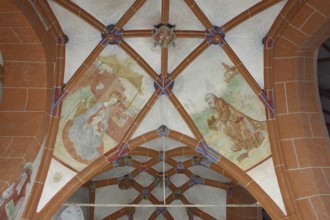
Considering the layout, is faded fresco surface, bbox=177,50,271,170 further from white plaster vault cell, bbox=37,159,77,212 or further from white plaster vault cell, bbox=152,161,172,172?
white plaster vault cell, bbox=152,161,172,172

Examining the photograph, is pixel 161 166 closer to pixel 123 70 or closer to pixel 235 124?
pixel 235 124

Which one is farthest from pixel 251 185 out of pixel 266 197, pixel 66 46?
pixel 66 46

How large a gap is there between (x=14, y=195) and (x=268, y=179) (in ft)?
19.3

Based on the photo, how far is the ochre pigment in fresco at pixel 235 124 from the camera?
1083 centimetres

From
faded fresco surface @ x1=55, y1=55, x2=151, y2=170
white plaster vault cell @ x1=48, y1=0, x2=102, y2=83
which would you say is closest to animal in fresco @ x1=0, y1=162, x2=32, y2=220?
faded fresco surface @ x1=55, y1=55, x2=151, y2=170

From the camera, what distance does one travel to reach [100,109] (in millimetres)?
11219

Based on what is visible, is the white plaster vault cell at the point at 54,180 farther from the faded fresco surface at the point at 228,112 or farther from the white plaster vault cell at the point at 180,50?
the white plaster vault cell at the point at 180,50

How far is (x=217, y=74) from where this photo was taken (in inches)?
444

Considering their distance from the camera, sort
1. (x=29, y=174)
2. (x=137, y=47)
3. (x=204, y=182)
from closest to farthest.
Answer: (x=29, y=174), (x=137, y=47), (x=204, y=182)

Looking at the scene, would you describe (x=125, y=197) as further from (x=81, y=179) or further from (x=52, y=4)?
(x=52, y=4)

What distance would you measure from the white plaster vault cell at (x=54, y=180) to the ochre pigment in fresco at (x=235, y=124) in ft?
12.1

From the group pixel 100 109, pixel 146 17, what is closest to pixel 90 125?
pixel 100 109

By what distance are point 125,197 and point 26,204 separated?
7.39 metres

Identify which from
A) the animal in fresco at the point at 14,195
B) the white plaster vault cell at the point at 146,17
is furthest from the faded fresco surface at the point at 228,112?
the animal in fresco at the point at 14,195
